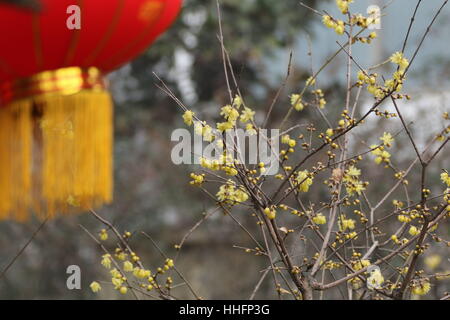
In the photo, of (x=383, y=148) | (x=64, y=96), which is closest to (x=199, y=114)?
(x=64, y=96)

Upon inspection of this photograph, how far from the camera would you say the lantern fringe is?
1.95 metres

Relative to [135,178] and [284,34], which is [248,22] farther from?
[135,178]

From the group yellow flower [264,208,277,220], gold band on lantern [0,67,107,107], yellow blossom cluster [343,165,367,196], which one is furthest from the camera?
gold band on lantern [0,67,107,107]

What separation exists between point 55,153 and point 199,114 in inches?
79.0

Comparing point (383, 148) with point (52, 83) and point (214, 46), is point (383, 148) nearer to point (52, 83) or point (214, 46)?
point (52, 83)

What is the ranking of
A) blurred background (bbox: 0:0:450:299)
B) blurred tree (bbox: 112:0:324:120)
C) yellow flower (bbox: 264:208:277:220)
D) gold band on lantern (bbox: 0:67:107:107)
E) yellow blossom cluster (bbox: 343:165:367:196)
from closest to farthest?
1. yellow flower (bbox: 264:208:277:220)
2. yellow blossom cluster (bbox: 343:165:367:196)
3. gold band on lantern (bbox: 0:67:107:107)
4. blurred background (bbox: 0:0:450:299)
5. blurred tree (bbox: 112:0:324:120)

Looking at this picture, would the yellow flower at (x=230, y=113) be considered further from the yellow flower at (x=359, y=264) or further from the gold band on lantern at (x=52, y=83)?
the gold band on lantern at (x=52, y=83)

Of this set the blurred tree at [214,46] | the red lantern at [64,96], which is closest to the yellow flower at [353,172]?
the red lantern at [64,96]

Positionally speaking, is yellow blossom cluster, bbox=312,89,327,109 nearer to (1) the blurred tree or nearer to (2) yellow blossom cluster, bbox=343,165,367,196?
(2) yellow blossom cluster, bbox=343,165,367,196

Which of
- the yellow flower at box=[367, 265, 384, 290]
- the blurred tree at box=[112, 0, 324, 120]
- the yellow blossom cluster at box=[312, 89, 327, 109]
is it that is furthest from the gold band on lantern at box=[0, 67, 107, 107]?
the blurred tree at box=[112, 0, 324, 120]

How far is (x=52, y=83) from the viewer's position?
1.93 metres

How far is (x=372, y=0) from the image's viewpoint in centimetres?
448

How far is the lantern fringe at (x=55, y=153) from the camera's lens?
195 centimetres
